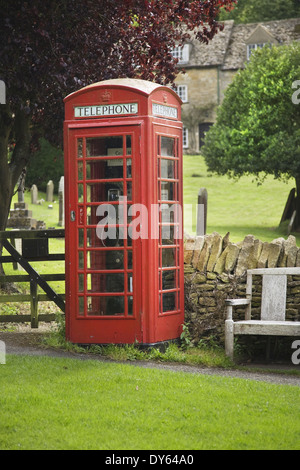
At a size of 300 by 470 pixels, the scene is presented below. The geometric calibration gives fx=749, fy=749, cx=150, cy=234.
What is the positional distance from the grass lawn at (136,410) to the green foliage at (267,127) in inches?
857

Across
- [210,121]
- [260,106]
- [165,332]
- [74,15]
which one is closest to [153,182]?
[165,332]

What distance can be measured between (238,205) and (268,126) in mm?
5914

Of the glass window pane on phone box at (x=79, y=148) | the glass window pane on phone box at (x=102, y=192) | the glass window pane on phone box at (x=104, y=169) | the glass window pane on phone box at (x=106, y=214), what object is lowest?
the glass window pane on phone box at (x=106, y=214)

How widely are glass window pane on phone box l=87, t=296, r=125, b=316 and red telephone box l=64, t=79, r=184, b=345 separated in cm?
1

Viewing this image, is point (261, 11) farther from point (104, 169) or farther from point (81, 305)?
point (81, 305)

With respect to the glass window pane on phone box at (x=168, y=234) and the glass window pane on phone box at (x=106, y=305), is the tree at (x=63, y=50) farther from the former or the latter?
the glass window pane on phone box at (x=106, y=305)

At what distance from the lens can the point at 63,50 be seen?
1099 cm

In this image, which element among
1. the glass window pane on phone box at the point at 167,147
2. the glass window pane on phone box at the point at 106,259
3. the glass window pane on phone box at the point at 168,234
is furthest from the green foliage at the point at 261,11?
the glass window pane on phone box at the point at 106,259

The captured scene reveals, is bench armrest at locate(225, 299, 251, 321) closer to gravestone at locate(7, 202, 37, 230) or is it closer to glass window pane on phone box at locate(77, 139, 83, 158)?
glass window pane on phone box at locate(77, 139, 83, 158)

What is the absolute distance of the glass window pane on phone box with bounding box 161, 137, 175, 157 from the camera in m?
7.97

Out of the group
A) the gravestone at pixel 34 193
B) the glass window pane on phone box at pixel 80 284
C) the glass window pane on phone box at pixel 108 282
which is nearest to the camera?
the glass window pane on phone box at pixel 108 282

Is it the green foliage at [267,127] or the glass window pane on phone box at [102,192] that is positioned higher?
the green foliage at [267,127]

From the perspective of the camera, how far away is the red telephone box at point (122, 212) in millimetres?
7730

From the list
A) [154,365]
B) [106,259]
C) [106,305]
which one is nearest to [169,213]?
[106,259]
